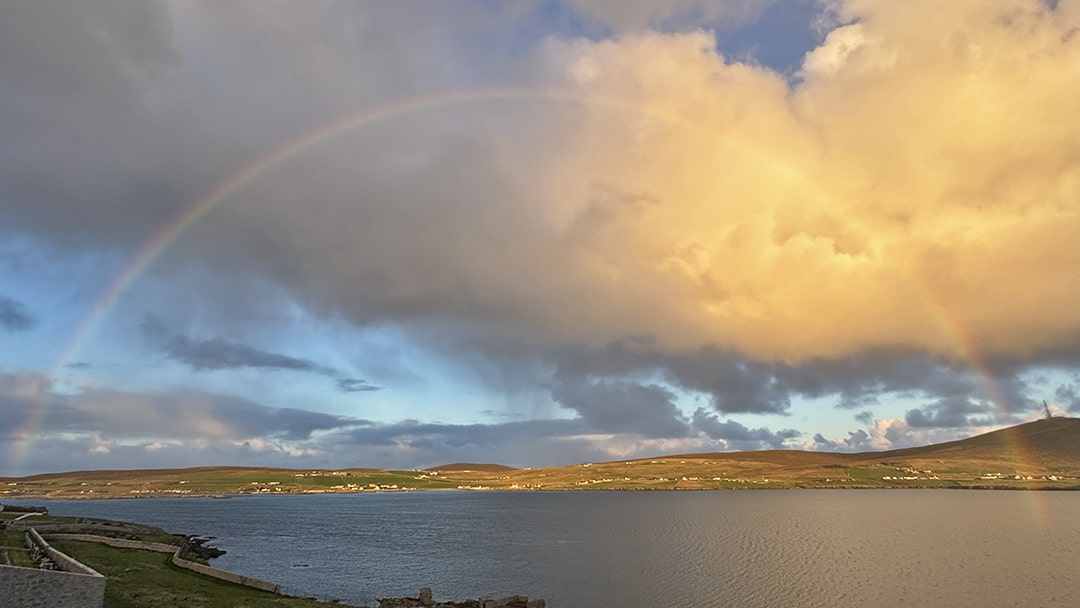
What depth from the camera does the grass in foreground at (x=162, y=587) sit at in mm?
47156

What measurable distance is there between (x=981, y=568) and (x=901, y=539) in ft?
119

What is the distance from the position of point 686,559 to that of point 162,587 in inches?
2793

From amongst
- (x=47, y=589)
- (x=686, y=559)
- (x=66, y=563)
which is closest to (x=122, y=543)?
(x=66, y=563)

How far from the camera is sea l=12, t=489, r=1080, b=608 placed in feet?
224

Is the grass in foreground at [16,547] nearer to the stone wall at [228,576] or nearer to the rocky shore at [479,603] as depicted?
the stone wall at [228,576]

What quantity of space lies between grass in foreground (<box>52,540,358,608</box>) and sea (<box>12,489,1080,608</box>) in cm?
983

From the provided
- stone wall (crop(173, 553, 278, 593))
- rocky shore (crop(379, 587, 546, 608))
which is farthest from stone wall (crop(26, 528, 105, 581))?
rocky shore (crop(379, 587, 546, 608))

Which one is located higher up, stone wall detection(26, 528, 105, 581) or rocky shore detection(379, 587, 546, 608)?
stone wall detection(26, 528, 105, 581)

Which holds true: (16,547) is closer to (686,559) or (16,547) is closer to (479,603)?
(479,603)

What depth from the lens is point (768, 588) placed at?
71.4 meters

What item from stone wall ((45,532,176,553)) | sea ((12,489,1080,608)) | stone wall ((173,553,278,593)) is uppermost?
stone wall ((45,532,176,553))

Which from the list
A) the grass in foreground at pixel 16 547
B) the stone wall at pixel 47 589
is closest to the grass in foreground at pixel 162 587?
the grass in foreground at pixel 16 547

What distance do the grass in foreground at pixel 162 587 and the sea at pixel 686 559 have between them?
387 inches

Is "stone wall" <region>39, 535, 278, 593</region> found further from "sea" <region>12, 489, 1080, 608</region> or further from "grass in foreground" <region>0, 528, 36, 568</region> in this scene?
"sea" <region>12, 489, 1080, 608</region>
